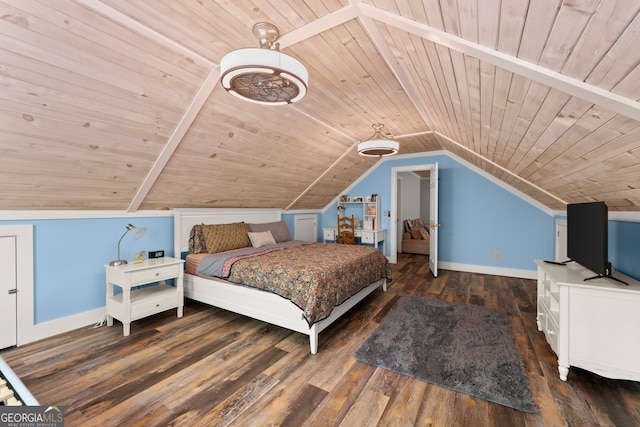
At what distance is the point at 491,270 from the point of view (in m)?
4.86

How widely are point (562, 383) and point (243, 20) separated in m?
3.21

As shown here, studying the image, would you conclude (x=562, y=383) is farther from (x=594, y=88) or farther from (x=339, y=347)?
(x=594, y=88)

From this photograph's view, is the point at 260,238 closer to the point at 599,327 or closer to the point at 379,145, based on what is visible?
the point at 379,145

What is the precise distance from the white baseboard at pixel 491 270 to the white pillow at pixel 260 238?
327cm

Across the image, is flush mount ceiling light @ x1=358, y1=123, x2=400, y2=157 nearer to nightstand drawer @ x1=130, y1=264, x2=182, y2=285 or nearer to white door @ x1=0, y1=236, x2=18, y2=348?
nightstand drawer @ x1=130, y1=264, x2=182, y2=285

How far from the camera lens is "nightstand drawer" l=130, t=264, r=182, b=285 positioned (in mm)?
2674

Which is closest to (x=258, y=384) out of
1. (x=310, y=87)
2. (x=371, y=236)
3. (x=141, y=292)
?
(x=141, y=292)

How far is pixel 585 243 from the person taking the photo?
2242mm

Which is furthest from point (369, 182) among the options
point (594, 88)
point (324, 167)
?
point (594, 88)

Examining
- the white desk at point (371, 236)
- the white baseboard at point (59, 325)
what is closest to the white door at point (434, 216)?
the white desk at point (371, 236)

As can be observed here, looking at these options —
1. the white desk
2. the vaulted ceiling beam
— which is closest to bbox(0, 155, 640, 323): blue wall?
the white desk

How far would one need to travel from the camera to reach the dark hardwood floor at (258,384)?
5.35 ft

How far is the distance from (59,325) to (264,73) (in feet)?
9.92

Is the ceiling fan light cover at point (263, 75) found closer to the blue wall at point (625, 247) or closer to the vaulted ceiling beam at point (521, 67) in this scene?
the vaulted ceiling beam at point (521, 67)
